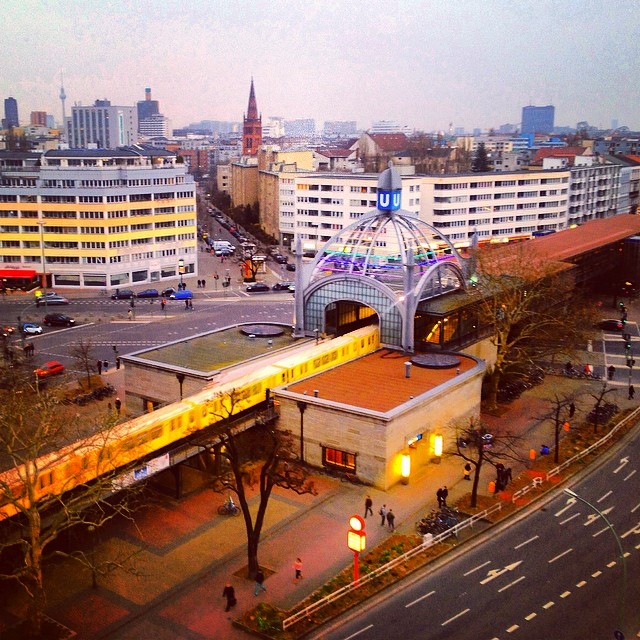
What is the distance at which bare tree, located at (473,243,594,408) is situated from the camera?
193 ft

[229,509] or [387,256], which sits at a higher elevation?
[387,256]

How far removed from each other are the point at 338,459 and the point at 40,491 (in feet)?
59.7

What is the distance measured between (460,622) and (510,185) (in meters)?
120

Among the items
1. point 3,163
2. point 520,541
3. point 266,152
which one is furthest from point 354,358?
point 266,152

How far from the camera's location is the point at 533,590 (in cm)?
3419

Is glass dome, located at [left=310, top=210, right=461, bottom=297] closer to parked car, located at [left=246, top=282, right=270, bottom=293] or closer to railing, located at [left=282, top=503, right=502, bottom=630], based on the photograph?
railing, located at [left=282, top=503, right=502, bottom=630]

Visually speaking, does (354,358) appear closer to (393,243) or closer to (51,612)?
(393,243)

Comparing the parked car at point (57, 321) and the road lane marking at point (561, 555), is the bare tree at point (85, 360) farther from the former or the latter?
the road lane marking at point (561, 555)

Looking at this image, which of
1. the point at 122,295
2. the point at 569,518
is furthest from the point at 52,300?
the point at 569,518

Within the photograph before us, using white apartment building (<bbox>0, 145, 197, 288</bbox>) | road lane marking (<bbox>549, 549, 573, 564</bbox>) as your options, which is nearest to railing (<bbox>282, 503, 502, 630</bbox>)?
road lane marking (<bbox>549, 549, 573, 564</bbox>)

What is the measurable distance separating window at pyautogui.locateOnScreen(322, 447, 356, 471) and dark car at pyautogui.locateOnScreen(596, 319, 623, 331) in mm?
51189

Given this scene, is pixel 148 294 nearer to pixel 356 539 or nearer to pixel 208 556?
pixel 208 556

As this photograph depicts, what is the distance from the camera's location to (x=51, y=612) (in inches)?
1265

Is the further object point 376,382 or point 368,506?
point 376,382
